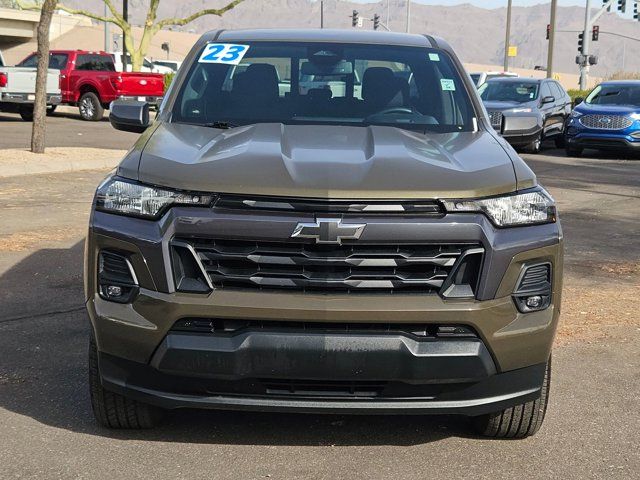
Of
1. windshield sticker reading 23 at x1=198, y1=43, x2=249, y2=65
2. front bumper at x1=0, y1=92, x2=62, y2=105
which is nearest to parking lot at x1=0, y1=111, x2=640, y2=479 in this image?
windshield sticker reading 23 at x1=198, y1=43, x2=249, y2=65

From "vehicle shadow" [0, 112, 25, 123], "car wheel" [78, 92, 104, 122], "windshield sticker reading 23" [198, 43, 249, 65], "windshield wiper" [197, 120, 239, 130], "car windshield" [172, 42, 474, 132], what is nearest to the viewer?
"windshield wiper" [197, 120, 239, 130]

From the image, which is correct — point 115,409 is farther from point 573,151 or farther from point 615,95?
point 615,95

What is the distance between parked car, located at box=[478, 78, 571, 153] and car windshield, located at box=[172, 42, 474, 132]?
15331 millimetres

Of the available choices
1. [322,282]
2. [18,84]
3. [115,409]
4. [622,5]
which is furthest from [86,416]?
[622,5]

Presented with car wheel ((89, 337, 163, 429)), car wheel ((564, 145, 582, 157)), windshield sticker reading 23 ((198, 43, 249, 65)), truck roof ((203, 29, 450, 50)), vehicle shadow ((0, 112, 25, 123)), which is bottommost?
vehicle shadow ((0, 112, 25, 123))

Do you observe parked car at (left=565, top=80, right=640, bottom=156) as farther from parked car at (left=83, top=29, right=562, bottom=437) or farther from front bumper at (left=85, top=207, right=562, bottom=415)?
front bumper at (left=85, top=207, right=562, bottom=415)

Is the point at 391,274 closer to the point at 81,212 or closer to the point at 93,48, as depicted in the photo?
the point at 81,212

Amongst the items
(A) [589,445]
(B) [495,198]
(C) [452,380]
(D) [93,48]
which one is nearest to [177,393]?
(C) [452,380]

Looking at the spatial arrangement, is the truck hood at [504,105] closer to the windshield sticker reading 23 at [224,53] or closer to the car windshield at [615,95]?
the car windshield at [615,95]

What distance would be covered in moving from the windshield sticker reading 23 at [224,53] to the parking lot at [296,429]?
1768 millimetres

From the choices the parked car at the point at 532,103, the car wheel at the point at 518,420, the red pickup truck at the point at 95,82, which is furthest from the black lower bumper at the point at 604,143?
the car wheel at the point at 518,420

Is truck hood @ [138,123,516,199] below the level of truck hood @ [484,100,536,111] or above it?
above

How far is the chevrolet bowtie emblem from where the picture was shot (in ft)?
13.3

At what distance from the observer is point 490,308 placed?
4.12 m
